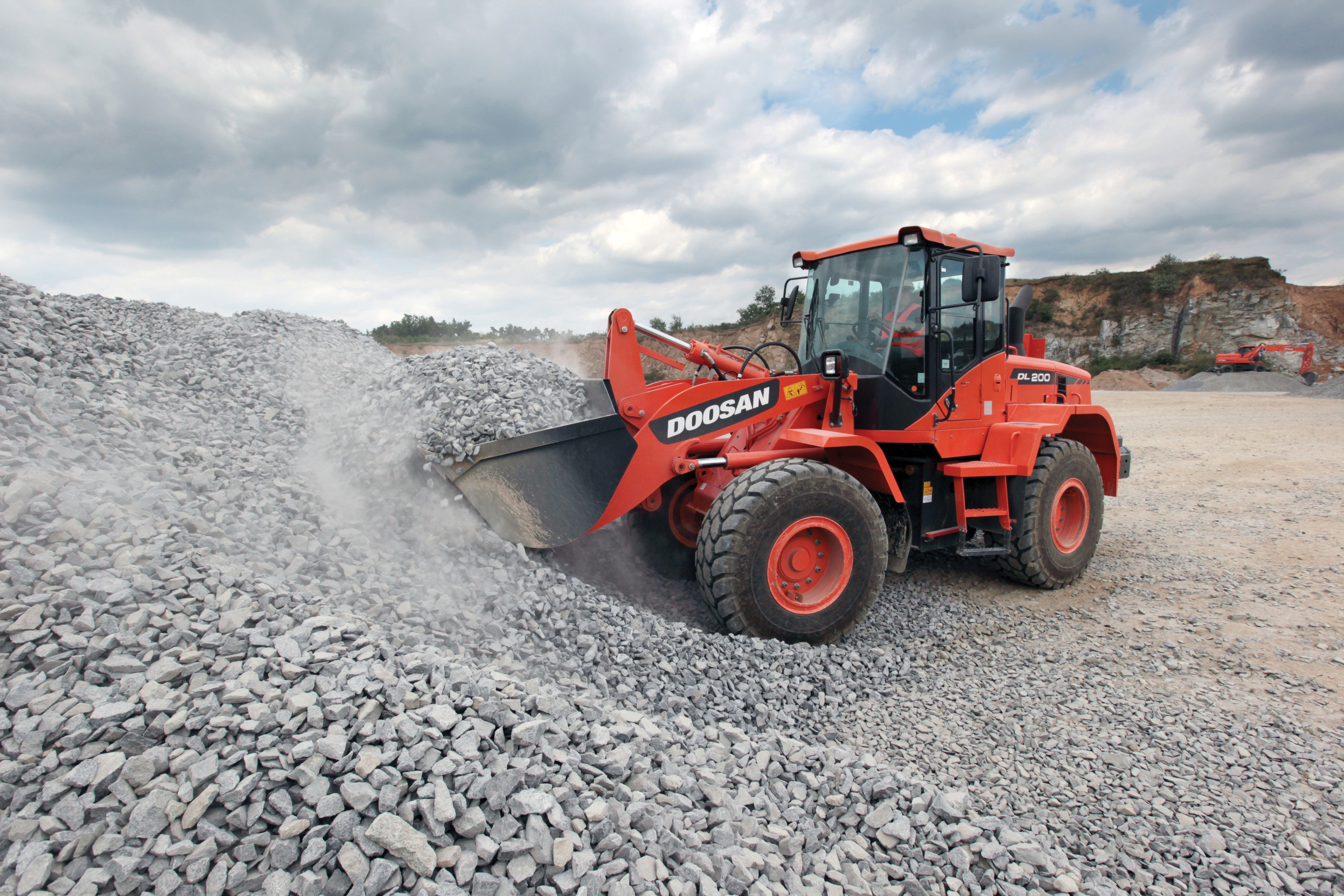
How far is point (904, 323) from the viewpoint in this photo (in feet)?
17.1

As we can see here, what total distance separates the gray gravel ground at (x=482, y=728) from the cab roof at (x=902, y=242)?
2.83 metres

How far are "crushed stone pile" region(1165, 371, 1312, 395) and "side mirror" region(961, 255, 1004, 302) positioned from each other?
1084 inches

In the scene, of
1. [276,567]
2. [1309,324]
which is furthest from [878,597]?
[1309,324]

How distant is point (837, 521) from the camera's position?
4.42m

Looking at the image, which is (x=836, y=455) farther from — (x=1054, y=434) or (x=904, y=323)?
(x=1054, y=434)

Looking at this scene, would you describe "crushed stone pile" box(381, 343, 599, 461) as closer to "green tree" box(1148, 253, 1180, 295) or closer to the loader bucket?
the loader bucket

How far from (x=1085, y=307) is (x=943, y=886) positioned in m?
38.2

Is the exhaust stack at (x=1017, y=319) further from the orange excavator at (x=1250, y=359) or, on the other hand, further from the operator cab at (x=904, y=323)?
the orange excavator at (x=1250, y=359)

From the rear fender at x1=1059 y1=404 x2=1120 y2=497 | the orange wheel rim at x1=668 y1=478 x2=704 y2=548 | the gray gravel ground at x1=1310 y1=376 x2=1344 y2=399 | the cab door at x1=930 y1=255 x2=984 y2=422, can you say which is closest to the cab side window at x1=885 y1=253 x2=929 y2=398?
the cab door at x1=930 y1=255 x2=984 y2=422

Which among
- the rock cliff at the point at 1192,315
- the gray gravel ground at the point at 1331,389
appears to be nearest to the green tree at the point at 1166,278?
the rock cliff at the point at 1192,315

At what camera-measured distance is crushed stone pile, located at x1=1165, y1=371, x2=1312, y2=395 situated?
2509 cm

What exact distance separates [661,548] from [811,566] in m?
1.39

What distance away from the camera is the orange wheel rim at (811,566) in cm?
429

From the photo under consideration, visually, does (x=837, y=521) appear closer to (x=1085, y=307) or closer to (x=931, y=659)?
(x=931, y=659)
